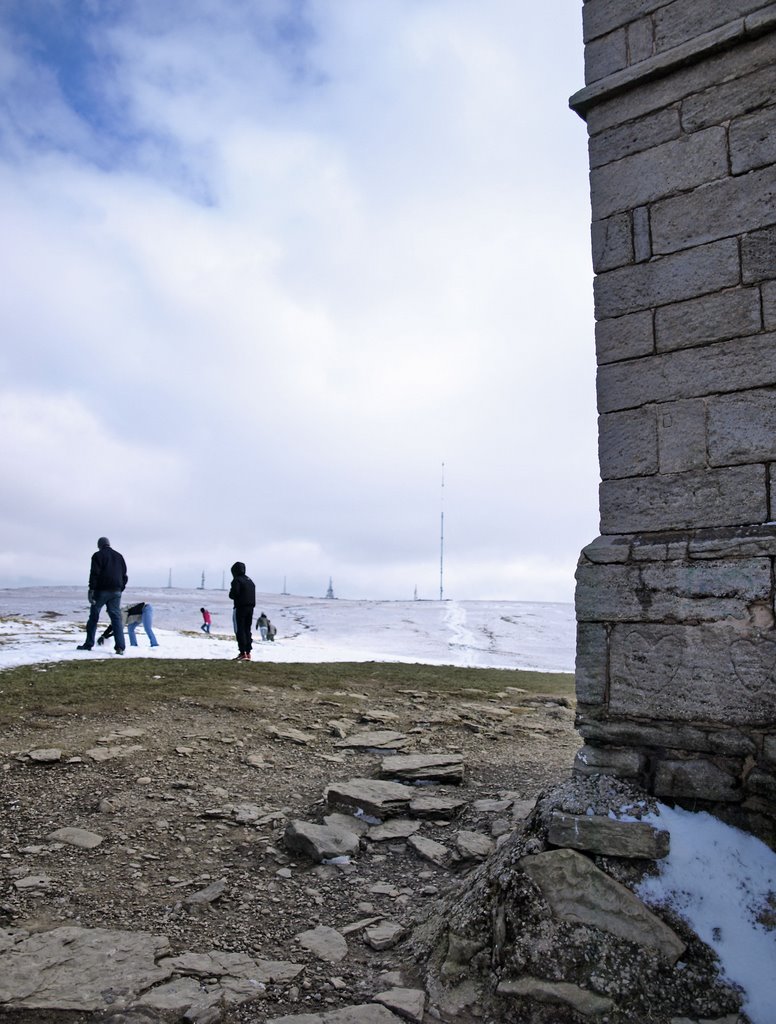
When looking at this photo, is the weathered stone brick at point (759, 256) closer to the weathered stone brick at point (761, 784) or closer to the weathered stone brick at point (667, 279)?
the weathered stone brick at point (667, 279)

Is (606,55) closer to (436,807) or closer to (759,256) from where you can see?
(759,256)

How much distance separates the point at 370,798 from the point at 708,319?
4.08 meters

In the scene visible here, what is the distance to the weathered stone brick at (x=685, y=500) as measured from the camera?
358 cm

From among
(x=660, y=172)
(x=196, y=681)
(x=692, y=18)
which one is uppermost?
(x=692, y=18)

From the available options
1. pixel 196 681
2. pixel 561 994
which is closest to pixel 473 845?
pixel 561 994

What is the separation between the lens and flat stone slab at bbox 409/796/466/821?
5.39 metres

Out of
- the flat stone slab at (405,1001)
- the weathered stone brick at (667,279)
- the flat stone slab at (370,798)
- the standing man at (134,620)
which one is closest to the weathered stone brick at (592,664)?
the flat stone slab at (405,1001)

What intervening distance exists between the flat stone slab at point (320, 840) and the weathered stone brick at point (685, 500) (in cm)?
275

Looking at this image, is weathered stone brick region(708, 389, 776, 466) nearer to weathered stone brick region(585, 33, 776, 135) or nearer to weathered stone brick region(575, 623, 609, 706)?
weathered stone brick region(575, 623, 609, 706)

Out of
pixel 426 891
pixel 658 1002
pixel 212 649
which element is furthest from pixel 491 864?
pixel 212 649

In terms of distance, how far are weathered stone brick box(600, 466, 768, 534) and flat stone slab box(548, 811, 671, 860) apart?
1.51m

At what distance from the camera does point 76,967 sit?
10.9ft

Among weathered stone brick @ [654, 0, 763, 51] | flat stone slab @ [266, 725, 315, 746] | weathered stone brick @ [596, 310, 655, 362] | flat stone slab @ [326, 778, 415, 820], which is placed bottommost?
flat stone slab @ [326, 778, 415, 820]

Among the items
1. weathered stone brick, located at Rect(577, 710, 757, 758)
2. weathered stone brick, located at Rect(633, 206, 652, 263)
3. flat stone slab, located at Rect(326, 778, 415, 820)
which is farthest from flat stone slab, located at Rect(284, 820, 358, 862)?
weathered stone brick, located at Rect(633, 206, 652, 263)
